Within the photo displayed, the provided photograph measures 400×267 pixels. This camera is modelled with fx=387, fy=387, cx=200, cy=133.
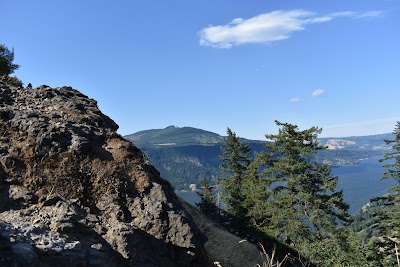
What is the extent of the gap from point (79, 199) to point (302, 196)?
27296 mm

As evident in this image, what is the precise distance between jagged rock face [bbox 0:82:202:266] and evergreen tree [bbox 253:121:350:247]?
85.0 ft

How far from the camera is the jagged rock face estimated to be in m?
5.41

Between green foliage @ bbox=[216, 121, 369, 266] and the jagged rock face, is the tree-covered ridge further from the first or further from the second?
the jagged rock face

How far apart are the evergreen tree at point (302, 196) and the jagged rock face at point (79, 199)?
2592 cm

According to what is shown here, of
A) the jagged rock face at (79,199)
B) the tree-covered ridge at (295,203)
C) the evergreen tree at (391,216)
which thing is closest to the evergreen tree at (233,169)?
the tree-covered ridge at (295,203)

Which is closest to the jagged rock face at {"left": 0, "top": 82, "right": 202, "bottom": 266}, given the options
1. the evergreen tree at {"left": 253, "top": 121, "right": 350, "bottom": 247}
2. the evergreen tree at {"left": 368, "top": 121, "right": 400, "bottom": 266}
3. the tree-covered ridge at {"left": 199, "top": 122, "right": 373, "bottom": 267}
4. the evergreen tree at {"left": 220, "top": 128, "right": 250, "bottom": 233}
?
the tree-covered ridge at {"left": 199, "top": 122, "right": 373, "bottom": 267}

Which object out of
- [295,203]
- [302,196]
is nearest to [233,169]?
[295,203]

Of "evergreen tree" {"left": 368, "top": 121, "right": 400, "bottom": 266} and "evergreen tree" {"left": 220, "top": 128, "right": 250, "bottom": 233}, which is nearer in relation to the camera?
"evergreen tree" {"left": 368, "top": 121, "right": 400, "bottom": 266}

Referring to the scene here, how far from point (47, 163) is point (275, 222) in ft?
94.5

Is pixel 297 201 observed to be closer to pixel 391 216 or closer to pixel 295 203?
pixel 295 203

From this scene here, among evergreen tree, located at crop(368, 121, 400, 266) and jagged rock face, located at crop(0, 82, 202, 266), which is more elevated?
jagged rock face, located at crop(0, 82, 202, 266)

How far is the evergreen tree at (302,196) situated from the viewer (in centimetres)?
3192

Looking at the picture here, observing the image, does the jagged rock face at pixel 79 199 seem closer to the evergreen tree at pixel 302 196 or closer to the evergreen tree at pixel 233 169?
the evergreen tree at pixel 302 196

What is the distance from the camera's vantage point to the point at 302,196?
31.8 meters
